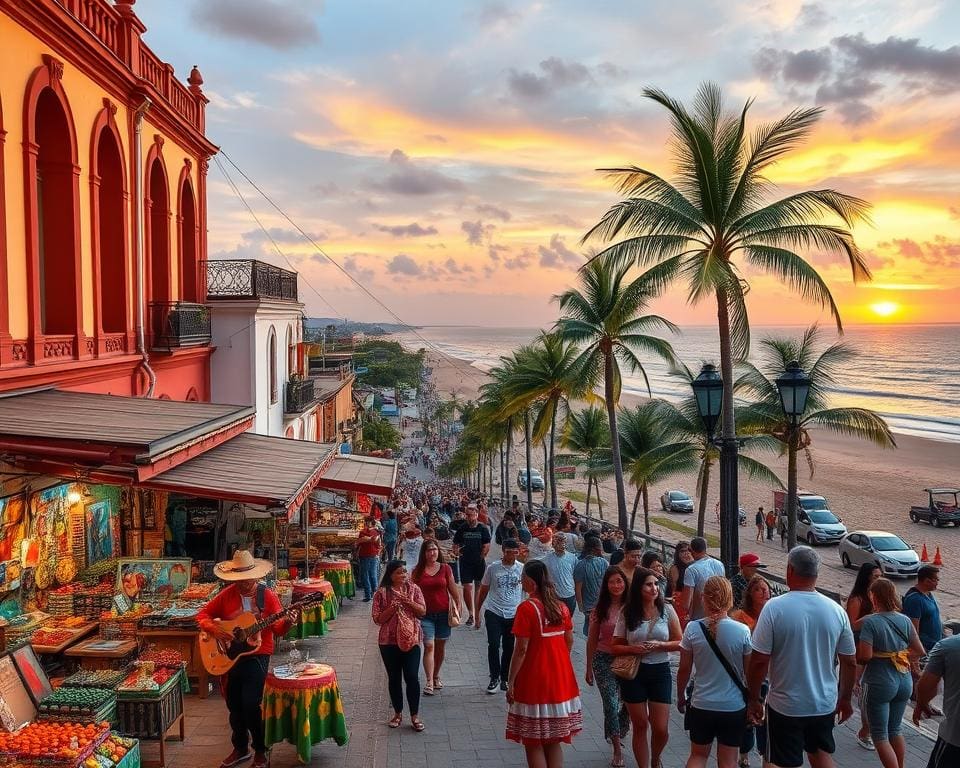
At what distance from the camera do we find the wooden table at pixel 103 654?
8312 mm

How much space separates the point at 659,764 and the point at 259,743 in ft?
10.5

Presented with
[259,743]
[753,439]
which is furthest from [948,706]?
[753,439]

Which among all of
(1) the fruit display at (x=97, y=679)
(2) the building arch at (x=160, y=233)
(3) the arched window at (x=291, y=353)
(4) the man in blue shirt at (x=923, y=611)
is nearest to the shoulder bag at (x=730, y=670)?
(4) the man in blue shirt at (x=923, y=611)

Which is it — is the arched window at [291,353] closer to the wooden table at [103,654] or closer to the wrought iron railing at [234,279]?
the wrought iron railing at [234,279]

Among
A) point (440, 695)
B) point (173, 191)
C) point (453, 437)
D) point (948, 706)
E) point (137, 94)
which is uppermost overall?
point (137, 94)

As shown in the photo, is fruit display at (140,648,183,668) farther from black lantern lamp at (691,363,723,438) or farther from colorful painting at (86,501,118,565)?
black lantern lamp at (691,363,723,438)

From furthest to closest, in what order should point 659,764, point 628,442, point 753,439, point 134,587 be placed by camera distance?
point 628,442 < point 753,439 < point 134,587 < point 659,764

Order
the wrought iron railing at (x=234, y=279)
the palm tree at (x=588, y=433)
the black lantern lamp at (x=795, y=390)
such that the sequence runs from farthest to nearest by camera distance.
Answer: the palm tree at (x=588, y=433)
the wrought iron railing at (x=234, y=279)
the black lantern lamp at (x=795, y=390)

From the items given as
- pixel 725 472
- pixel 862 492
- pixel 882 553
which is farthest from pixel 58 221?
pixel 862 492

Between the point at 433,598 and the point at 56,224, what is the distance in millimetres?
7969

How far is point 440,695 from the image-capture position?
29.8 feet

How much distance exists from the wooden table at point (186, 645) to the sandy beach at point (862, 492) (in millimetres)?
19956

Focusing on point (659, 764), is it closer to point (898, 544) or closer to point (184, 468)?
point (184, 468)

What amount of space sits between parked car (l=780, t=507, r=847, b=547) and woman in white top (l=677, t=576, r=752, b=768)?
91.7 feet
